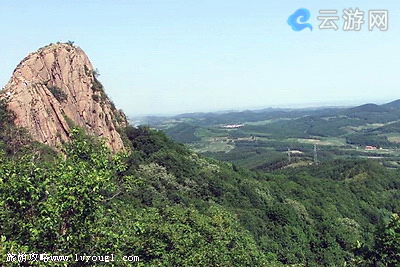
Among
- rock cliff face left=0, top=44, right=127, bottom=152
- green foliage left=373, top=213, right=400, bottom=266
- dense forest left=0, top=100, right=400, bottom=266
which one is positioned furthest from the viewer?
rock cliff face left=0, top=44, right=127, bottom=152

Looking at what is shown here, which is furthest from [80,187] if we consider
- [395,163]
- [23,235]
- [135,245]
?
[395,163]

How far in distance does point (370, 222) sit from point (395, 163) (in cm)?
13450

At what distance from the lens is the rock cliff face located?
44.1 m

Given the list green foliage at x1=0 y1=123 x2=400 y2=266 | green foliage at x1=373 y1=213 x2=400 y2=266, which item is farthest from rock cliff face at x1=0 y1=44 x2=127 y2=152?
green foliage at x1=373 y1=213 x2=400 y2=266

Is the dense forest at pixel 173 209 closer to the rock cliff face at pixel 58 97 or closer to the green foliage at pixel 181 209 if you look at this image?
the green foliage at pixel 181 209

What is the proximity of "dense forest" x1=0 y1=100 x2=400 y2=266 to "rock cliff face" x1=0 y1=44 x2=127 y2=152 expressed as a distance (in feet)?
9.95

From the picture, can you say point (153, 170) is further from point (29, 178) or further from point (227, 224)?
point (29, 178)

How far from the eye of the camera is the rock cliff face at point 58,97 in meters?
44.1

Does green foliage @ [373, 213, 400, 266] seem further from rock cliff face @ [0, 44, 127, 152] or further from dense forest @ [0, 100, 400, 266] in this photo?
rock cliff face @ [0, 44, 127, 152]

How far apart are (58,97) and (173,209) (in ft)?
98.7

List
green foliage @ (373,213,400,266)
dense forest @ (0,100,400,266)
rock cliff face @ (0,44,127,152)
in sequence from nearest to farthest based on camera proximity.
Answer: dense forest @ (0,100,400,266), green foliage @ (373,213,400,266), rock cliff face @ (0,44,127,152)

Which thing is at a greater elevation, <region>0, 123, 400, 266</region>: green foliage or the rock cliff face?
the rock cliff face

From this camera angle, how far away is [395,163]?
647 feet

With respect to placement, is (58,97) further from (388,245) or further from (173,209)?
(388,245)
